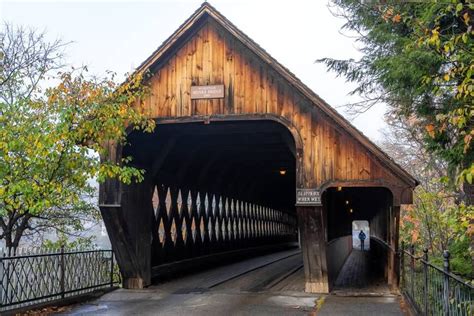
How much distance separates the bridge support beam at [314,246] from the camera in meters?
11.1

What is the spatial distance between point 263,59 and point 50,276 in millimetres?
6545

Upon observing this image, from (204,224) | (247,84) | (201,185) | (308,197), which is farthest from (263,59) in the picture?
(204,224)

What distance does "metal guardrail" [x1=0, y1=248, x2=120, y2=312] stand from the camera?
A: 8.88m

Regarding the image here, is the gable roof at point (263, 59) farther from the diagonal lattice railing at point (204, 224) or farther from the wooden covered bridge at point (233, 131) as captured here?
the diagonal lattice railing at point (204, 224)

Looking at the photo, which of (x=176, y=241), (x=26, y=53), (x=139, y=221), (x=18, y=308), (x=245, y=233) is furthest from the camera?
(x=245, y=233)

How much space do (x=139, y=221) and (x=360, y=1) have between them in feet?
24.5

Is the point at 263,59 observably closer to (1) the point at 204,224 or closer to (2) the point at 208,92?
(2) the point at 208,92

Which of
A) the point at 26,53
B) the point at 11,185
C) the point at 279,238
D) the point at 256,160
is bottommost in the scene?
the point at 279,238

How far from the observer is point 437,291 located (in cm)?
676

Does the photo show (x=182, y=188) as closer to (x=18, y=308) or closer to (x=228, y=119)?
(x=228, y=119)

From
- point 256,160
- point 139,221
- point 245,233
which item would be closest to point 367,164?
point 139,221

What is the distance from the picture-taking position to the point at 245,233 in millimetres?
24656

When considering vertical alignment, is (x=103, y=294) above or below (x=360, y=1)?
below

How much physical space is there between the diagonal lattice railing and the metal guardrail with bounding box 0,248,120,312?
85.3 inches
